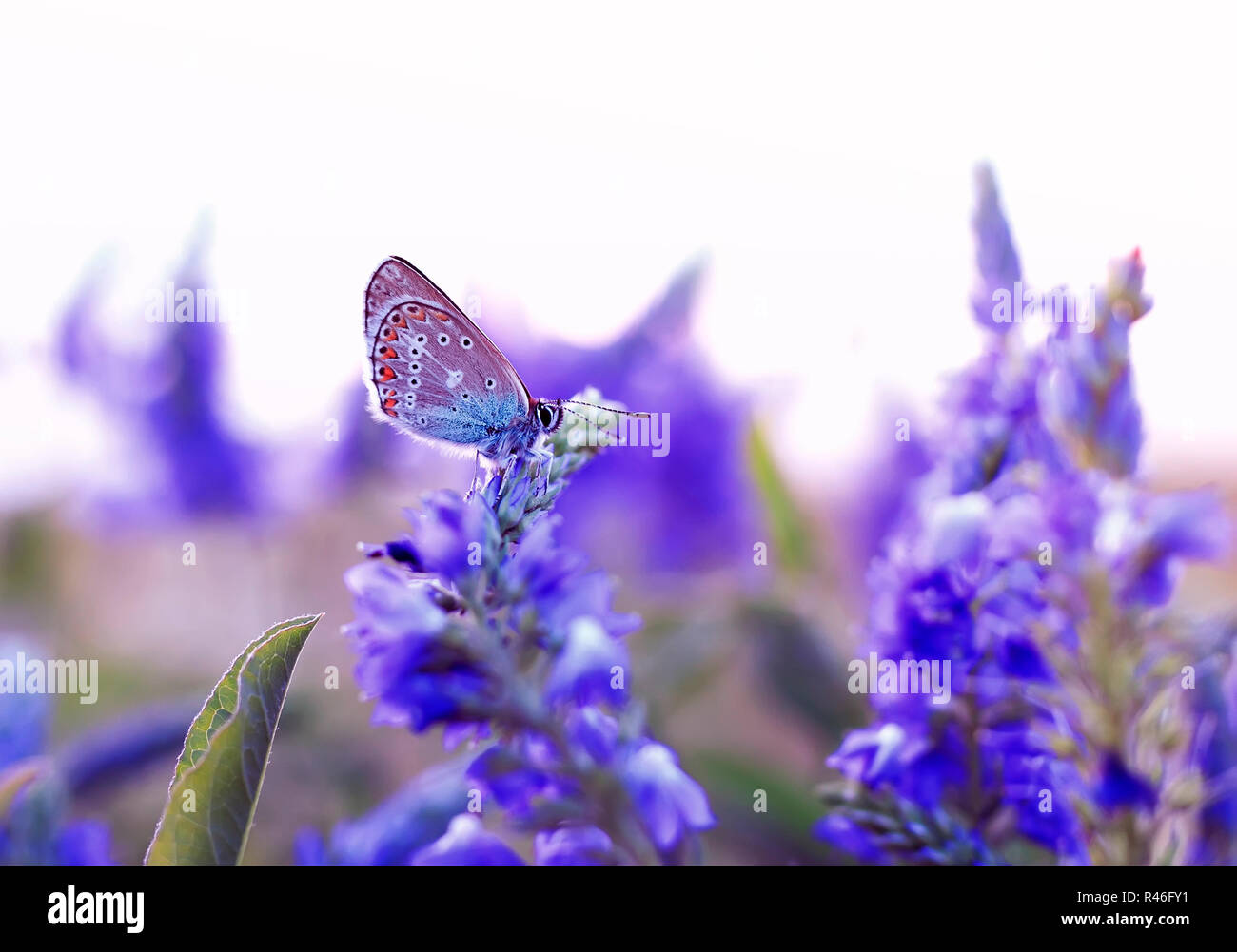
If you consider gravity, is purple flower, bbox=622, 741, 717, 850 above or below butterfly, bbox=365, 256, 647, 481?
below

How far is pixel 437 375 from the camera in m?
0.91

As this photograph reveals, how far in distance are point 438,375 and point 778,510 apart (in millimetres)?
Answer: 492

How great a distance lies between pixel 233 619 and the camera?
1.44 metres

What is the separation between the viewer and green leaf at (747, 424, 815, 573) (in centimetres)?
117

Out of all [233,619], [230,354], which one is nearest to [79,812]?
[233,619]

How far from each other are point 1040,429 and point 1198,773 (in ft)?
0.88

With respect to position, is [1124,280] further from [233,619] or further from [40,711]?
[233,619]

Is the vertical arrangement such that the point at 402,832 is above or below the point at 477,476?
below

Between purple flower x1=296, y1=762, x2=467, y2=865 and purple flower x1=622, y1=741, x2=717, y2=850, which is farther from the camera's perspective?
purple flower x1=296, y1=762, x2=467, y2=865

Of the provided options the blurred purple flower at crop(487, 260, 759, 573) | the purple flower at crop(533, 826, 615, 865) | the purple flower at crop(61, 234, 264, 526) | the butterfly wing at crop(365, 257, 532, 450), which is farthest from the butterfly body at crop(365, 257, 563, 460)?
the purple flower at crop(61, 234, 264, 526)

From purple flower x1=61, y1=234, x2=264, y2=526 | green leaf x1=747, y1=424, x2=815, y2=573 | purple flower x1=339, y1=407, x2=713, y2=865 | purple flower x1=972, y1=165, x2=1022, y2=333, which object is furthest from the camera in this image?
purple flower x1=61, y1=234, x2=264, y2=526

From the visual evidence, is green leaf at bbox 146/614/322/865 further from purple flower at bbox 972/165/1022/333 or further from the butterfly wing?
purple flower at bbox 972/165/1022/333

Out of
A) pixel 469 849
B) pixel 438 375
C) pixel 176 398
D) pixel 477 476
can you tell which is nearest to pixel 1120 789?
pixel 469 849

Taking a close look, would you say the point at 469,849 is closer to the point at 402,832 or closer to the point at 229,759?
the point at 229,759
